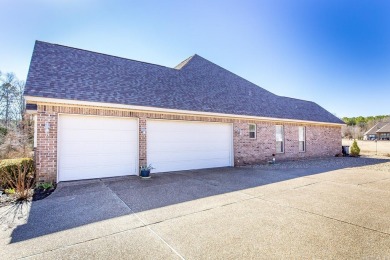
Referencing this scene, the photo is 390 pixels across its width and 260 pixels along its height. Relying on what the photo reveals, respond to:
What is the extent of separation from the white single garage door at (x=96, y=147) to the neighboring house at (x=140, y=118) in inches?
Result: 1.3

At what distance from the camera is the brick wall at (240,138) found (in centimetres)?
733

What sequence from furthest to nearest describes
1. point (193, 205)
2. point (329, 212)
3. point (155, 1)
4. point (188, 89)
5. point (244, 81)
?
1. point (244, 81)
2. point (188, 89)
3. point (155, 1)
4. point (193, 205)
5. point (329, 212)

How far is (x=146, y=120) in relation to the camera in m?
9.52

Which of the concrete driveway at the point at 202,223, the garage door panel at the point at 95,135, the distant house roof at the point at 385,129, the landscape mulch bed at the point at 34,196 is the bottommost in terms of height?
the landscape mulch bed at the point at 34,196

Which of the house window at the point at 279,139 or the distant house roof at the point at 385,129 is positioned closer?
the house window at the point at 279,139

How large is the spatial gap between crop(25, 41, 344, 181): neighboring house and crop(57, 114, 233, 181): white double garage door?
0.04 metres

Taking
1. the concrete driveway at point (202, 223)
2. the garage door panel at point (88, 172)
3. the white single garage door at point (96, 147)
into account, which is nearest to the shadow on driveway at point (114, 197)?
the concrete driveway at point (202, 223)

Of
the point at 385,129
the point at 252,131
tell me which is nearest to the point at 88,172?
the point at 252,131

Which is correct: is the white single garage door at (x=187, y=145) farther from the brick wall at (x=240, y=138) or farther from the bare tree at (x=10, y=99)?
the bare tree at (x=10, y=99)

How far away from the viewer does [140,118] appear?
932 cm

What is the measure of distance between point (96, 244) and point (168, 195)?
2.95 metres

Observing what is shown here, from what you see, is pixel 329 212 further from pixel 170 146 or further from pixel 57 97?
pixel 57 97

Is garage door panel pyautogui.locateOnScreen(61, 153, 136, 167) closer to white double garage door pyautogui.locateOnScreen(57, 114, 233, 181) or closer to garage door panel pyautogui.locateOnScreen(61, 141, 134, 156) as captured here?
white double garage door pyautogui.locateOnScreen(57, 114, 233, 181)

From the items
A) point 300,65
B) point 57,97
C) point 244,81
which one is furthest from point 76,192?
point 300,65
